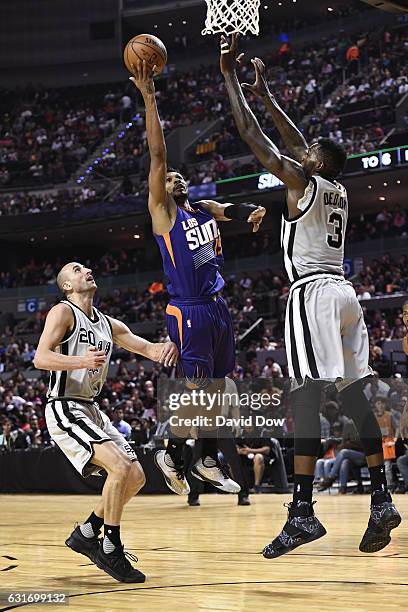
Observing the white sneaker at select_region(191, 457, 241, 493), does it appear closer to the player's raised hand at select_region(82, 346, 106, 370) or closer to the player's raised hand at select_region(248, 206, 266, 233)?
the player's raised hand at select_region(82, 346, 106, 370)

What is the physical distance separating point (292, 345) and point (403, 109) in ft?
63.0

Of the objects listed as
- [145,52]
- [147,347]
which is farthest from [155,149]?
[147,347]

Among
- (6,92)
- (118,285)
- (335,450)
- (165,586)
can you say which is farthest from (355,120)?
→ (165,586)

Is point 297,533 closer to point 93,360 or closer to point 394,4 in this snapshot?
point 93,360

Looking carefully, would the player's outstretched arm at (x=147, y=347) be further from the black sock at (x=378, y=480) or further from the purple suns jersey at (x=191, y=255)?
the black sock at (x=378, y=480)

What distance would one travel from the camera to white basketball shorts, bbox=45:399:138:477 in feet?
16.2

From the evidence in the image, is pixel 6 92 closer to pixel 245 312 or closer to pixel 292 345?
pixel 245 312

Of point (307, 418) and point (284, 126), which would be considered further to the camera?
point (284, 126)

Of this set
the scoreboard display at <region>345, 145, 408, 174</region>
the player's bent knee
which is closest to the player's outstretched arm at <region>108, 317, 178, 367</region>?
the player's bent knee

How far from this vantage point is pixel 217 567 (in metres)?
5.17

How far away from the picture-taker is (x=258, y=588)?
4316 mm

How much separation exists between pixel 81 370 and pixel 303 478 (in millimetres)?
1452

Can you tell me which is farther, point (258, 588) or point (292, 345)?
point (292, 345)

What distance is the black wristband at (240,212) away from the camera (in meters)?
6.20
